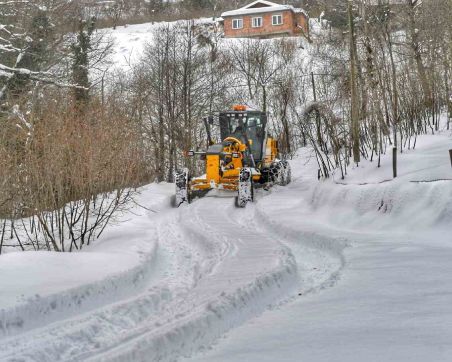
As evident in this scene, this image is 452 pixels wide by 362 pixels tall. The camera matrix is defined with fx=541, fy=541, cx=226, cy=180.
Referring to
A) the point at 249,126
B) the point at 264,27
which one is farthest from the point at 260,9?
the point at 249,126

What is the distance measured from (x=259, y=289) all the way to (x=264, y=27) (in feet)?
179

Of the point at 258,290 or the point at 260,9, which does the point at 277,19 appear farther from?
the point at 258,290

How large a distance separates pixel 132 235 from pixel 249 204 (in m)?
5.94

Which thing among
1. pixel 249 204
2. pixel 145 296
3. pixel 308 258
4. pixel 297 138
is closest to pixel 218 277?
pixel 145 296

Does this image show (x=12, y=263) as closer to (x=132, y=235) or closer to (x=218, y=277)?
(x=218, y=277)

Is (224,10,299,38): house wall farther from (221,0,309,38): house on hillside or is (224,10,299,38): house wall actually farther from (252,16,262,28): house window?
(252,16,262,28): house window

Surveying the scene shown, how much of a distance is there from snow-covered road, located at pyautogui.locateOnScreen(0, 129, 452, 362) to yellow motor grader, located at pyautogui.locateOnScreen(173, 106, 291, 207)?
4.66m

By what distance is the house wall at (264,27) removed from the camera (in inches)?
2205

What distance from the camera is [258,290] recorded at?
601 centimetres

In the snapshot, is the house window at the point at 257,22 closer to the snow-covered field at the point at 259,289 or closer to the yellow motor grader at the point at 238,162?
the yellow motor grader at the point at 238,162

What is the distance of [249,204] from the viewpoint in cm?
1566

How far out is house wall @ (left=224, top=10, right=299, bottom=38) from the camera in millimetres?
56000

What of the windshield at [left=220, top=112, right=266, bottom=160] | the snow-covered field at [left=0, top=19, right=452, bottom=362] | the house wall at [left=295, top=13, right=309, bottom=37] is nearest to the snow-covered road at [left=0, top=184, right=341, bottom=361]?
the snow-covered field at [left=0, top=19, right=452, bottom=362]

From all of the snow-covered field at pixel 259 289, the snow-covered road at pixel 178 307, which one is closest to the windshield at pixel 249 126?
the snow-covered field at pixel 259 289
